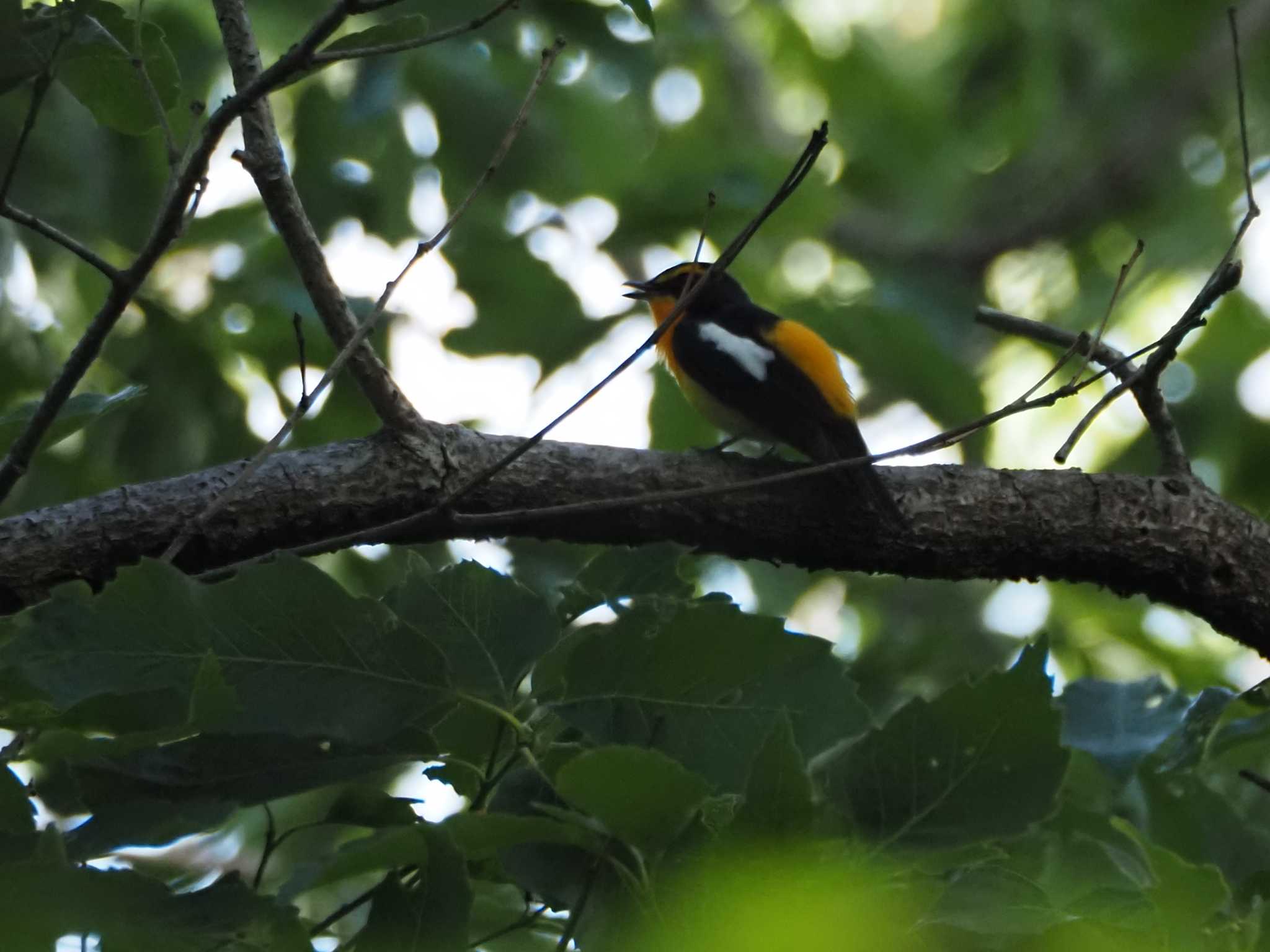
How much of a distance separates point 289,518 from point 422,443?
0.31 m

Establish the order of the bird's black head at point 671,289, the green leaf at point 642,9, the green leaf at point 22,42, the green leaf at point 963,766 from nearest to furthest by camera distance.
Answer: the green leaf at point 963,766, the green leaf at point 22,42, the green leaf at point 642,9, the bird's black head at point 671,289

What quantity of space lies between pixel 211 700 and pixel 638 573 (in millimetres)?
692

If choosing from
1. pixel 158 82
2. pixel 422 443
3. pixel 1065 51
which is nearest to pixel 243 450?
pixel 422 443

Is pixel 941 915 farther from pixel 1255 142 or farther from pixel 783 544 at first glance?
pixel 1255 142

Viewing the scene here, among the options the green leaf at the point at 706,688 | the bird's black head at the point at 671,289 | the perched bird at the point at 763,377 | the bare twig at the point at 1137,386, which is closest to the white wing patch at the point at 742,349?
the perched bird at the point at 763,377

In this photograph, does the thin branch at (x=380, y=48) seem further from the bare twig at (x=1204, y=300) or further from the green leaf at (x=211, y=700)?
the bare twig at (x=1204, y=300)

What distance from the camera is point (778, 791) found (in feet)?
4.29

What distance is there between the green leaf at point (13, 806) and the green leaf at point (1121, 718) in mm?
1864

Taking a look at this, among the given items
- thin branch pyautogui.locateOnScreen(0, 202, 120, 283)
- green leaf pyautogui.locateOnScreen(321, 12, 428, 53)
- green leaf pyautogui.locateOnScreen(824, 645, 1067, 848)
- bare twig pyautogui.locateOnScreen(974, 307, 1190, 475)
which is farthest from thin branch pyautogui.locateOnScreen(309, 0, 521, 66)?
bare twig pyautogui.locateOnScreen(974, 307, 1190, 475)

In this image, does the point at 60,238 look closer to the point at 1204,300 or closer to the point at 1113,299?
the point at 1113,299

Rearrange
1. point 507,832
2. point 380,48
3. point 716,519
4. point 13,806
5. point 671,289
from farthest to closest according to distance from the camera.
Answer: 1. point 671,289
2. point 716,519
3. point 380,48
4. point 13,806
5. point 507,832

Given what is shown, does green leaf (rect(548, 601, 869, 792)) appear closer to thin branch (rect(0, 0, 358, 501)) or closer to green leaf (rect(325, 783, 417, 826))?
Answer: green leaf (rect(325, 783, 417, 826))

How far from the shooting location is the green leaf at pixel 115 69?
210 centimetres

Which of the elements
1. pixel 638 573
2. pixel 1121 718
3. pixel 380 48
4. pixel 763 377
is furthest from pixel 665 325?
pixel 763 377
